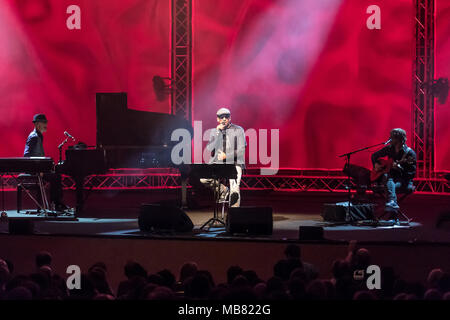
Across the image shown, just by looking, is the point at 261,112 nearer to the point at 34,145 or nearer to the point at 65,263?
the point at 34,145

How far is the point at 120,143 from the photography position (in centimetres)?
761

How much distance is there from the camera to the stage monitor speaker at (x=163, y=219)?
19.7ft

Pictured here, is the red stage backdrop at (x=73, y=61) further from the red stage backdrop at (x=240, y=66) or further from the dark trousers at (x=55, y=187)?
the dark trousers at (x=55, y=187)

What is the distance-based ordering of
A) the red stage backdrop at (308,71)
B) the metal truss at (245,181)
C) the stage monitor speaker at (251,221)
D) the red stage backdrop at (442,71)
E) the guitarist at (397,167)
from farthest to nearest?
the metal truss at (245,181), the red stage backdrop at (308,71), the red stage backdrop at (442,71), the guitarist at (397,167), the stage monitor speaker at (251,221)

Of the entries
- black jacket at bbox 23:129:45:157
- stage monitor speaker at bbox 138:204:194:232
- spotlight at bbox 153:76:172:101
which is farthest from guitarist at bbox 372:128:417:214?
spotlight at bbox 153:76:172:101

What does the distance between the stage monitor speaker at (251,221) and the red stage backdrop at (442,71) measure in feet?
18.2

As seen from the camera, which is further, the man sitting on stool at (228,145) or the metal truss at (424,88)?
the metal truss at (424,88)

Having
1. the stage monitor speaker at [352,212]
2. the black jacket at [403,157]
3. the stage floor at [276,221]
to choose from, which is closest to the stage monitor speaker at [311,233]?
the stage floor at [276,221]

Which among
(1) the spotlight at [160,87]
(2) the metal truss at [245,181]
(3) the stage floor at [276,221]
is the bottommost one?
(3) the stage floor at [276,221]

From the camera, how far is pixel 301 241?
17.6 ft

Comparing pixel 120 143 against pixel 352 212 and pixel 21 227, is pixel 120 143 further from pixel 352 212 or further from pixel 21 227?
pixel 352 212

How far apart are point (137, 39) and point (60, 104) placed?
2032 mm
